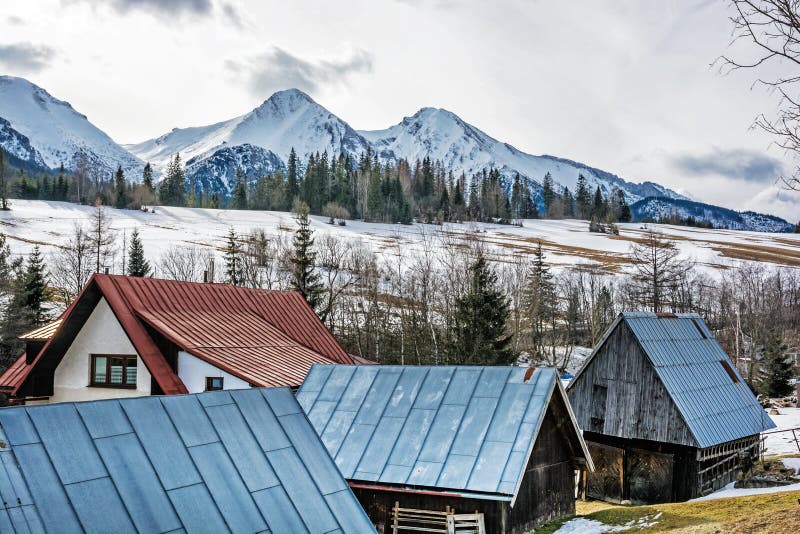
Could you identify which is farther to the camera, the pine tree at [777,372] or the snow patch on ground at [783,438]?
the pine tree at [777,372]

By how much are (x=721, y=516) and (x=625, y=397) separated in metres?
9.76

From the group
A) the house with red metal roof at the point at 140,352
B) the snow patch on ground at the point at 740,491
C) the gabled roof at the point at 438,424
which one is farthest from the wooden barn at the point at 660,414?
the house with red metal roof at the point at 140,352

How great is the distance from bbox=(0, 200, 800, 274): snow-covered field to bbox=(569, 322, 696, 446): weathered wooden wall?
46.9 m

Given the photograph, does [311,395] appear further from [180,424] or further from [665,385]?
[665,385]

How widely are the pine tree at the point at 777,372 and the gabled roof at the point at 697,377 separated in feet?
82.7

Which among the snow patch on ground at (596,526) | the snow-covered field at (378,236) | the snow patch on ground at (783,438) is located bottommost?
the snow patch on ground at (783,438)

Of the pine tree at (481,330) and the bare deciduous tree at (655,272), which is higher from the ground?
the bare deciduous tree at (655,272)

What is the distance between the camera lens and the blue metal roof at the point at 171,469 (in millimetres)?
7246

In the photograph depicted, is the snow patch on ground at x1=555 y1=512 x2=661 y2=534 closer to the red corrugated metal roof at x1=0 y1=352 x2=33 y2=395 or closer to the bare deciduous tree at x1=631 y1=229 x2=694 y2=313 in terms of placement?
the red corrugated metal roof at x1=0 y1=352 x2=33 y2=395

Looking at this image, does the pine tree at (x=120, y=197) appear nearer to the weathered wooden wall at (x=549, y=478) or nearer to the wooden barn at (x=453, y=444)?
the wooden barn at (x=453, y=444)

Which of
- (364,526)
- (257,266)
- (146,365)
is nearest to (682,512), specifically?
(364,526)

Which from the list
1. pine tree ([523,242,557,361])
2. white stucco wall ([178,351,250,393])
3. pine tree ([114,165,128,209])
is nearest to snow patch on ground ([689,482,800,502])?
white stucco wall ([178,351,250,393])

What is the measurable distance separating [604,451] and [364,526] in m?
21.0

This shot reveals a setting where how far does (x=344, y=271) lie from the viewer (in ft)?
249
